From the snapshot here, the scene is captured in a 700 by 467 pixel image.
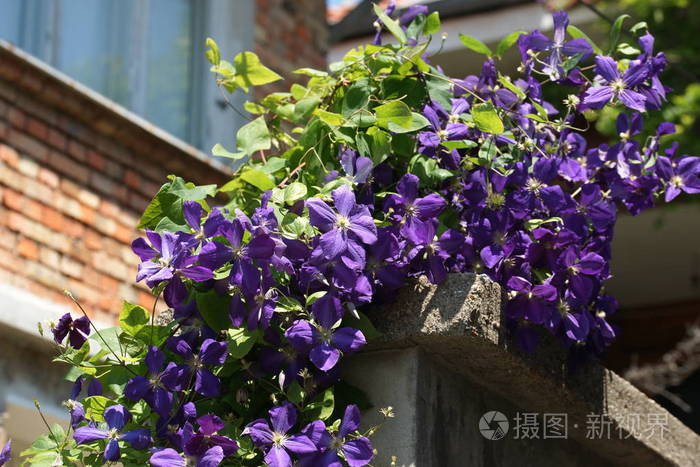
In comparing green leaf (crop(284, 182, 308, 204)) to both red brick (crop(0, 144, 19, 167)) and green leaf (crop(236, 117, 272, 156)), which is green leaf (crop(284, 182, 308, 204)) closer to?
green leaf (crop(236, 117, 272, 156))

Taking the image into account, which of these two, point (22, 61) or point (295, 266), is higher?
point (22, 61)

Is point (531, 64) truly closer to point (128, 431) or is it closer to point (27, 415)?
point (128, 431)

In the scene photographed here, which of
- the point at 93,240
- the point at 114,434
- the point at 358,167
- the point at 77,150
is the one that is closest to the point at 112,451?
the point at 114,434

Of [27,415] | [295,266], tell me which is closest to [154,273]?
[295,266]

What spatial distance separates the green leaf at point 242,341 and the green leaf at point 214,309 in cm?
6

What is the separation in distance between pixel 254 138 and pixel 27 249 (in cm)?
266

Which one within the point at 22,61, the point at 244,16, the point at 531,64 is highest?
the point at 244,16

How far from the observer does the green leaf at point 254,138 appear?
1840 millimetres

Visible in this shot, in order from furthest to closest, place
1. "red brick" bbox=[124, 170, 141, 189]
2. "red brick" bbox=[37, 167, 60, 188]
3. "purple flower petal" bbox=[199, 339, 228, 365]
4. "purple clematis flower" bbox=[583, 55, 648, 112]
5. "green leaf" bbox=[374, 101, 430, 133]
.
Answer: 1. "red brick" bbox=[124, 170, 141, 189]
2. "red brick" bbox=[37, 167, 60, 188]
3. "purple clematis flower" bbox=[583, 55, 648, 112]
4. "green leaf" bbox=[374, 101, 430, 133]
5. "purple flower petal" bbox=[199, 339, 228, 365]

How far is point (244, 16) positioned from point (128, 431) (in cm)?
461

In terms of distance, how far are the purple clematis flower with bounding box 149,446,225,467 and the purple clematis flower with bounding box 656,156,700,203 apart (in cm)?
92

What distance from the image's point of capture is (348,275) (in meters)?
1.48

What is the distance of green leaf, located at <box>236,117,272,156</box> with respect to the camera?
6.04 feet
